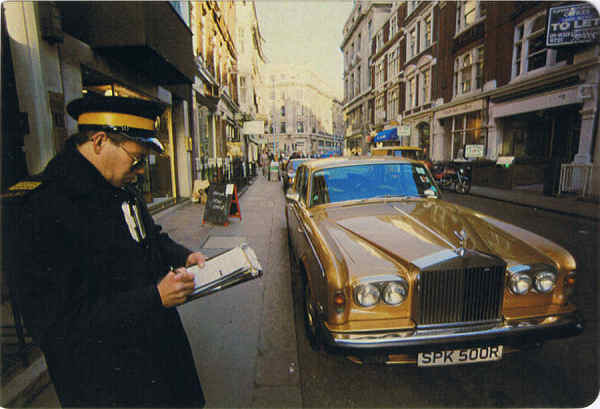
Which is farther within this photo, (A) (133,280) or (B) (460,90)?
(B) (460,90)

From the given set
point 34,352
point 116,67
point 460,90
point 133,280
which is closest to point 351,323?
point 133,280

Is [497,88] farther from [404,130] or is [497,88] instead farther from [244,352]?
[244,352]

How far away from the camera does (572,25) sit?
10.6 metres

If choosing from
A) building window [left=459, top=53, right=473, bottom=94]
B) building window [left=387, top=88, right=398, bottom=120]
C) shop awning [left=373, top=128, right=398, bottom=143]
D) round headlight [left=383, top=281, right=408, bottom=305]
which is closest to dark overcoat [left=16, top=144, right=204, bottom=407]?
round headlight [left=383, top=281, right=408, bottom=305]

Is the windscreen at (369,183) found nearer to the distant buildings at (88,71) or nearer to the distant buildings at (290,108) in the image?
the distant buildings at (88,71)

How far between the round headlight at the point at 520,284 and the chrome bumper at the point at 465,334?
0.67 feet

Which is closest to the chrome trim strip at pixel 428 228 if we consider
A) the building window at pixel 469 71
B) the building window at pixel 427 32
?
the building window at pixel 469 71

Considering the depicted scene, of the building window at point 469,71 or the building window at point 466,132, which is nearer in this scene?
the building window at point 466,132

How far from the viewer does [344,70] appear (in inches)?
2031

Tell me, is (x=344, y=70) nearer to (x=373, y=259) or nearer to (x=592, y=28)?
(x=592, y=28)

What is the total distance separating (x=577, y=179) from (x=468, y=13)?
554 inches

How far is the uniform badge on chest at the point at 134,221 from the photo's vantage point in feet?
4.83

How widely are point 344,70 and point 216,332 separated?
180 feet

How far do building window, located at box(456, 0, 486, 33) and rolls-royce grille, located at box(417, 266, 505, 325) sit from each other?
856 inches
